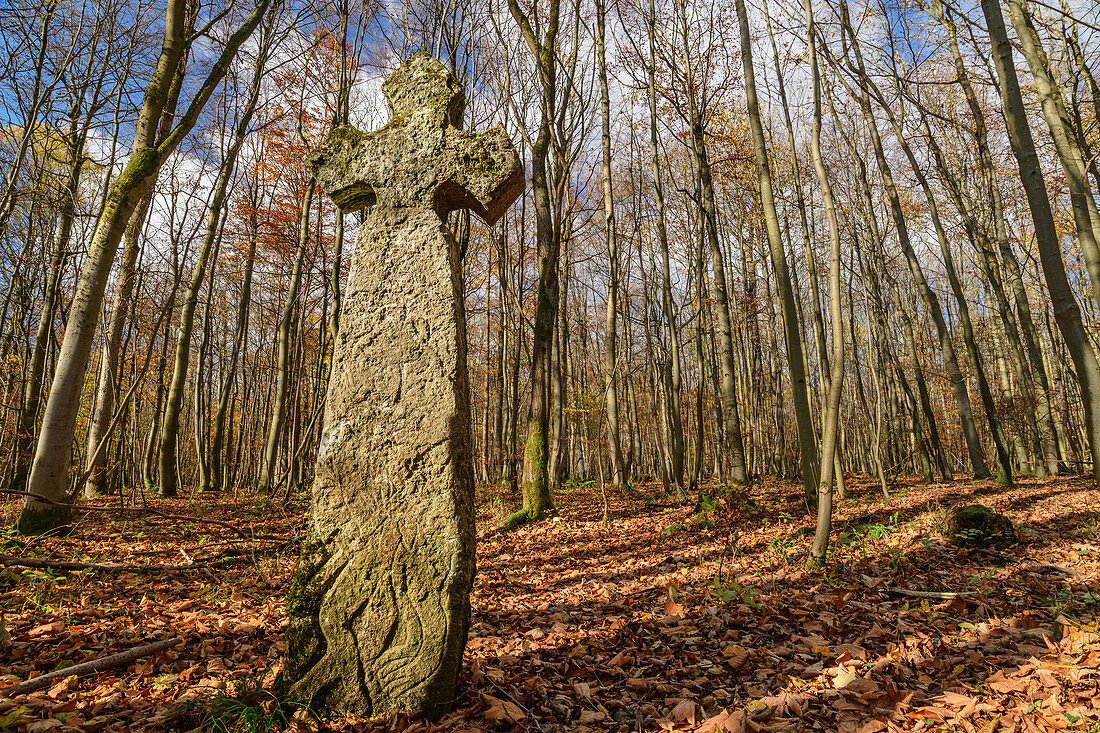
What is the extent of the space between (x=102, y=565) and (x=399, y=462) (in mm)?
3302

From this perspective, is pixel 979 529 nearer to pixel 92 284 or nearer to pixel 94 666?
pixel 94 666

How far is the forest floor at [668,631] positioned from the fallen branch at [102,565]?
0.10m

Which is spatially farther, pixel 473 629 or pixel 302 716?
pixel 473 629

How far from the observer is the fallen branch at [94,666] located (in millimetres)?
2178

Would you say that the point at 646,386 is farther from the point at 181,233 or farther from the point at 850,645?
the point at 850,645

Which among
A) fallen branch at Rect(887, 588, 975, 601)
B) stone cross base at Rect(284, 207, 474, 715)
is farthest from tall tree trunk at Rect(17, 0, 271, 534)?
fallen branch at Rect(887, 588, 975, 601)

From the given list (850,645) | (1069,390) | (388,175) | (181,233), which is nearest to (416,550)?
(388,175)

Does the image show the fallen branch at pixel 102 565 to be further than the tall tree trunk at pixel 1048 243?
No

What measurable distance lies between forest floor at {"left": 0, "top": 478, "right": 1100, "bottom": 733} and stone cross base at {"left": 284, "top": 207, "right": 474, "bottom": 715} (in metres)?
0.24

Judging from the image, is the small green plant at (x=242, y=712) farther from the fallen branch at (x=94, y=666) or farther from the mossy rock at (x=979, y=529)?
the mossy rock at (x=979, y=529)

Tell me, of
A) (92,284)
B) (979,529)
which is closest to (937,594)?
(979,529)

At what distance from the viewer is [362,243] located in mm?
2705

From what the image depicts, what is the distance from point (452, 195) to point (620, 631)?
3.07 m

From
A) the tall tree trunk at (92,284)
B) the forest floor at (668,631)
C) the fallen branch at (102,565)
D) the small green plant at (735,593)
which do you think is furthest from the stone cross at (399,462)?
the tall tree trunk at (92,284)
